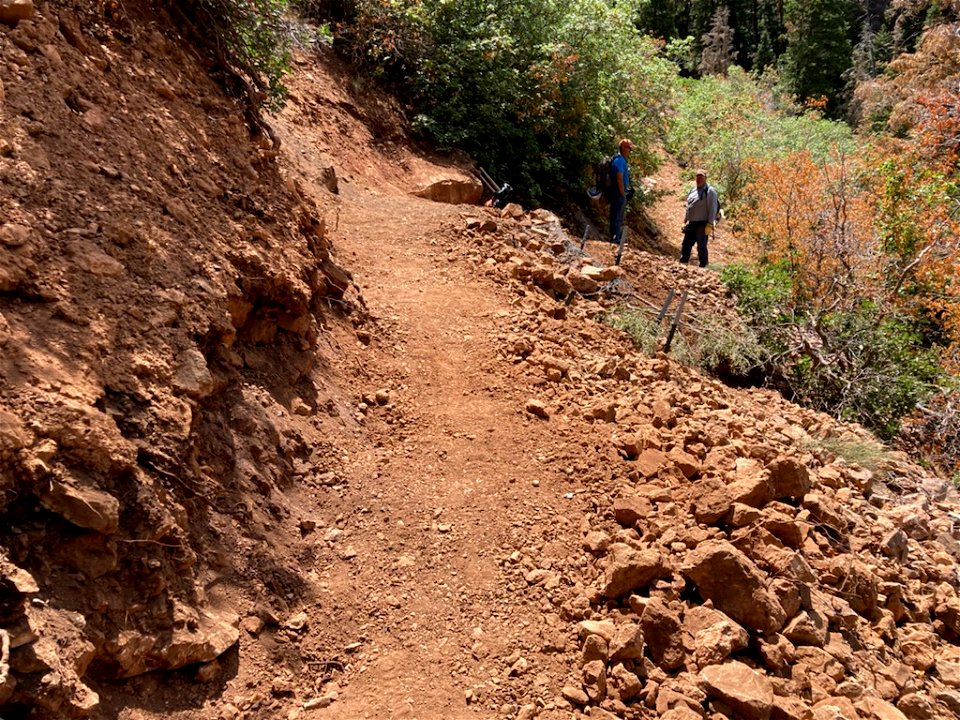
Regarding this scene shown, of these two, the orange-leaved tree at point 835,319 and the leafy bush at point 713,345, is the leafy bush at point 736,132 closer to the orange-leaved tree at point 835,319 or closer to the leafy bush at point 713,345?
the orange-leaved tree at point 835,319

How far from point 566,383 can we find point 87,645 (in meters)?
2.98

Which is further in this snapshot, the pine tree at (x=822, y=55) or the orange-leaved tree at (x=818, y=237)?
the pine tree at (x=822, y=55)

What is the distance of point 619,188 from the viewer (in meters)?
8.48

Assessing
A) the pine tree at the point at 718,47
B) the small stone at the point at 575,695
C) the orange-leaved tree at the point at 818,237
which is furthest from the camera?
the pine tree at the point at 718,47

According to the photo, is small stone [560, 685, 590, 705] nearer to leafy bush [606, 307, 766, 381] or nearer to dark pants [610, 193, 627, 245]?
leafy bush [606, 307, 766, 381]

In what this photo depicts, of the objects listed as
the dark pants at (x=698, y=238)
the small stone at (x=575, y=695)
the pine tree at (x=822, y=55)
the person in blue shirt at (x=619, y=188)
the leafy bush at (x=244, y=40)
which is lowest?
the small stone at (x=575, y=695)

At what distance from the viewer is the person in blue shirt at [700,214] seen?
834cm

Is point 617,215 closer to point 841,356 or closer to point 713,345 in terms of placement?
point 713,345

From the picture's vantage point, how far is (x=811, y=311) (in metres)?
7.27

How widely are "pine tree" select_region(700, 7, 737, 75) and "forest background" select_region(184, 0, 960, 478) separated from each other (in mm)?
17004

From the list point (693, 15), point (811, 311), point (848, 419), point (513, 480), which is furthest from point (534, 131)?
point (693, 15)

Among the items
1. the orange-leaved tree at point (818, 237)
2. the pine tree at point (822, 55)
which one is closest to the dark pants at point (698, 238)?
the orange-leaved tree at point (818, 237)

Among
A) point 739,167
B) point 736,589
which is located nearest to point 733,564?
point 736,589

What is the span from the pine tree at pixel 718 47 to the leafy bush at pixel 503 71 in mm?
23895
